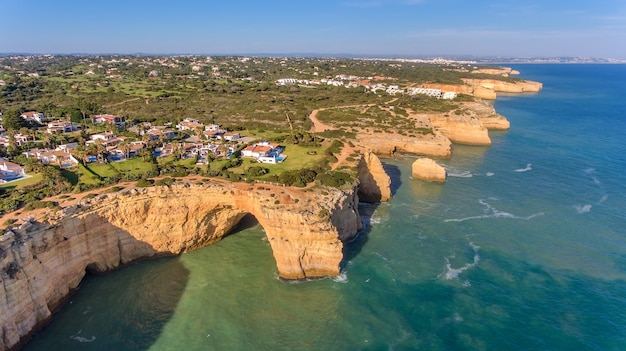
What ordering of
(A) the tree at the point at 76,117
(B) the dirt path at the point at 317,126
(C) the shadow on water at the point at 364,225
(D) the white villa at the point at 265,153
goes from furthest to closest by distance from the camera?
1. (B) the dirt path at the point at 317,126
2. (A) the tree at the point at 76,117
3. (D) the white villa at the point at 265,153
4. (C) the shadow on water at the point at 364,225

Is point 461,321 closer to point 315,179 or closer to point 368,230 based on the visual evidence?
point 368,230

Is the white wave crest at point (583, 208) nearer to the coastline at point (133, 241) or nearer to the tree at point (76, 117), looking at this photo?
the coastline at point (133, 241)

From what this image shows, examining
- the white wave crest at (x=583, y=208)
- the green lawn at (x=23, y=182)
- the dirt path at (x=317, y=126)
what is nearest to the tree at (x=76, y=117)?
the green lawn at (x=23, y=182)

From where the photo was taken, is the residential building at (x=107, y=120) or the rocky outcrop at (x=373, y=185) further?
the residential building at (x=107, y=120)

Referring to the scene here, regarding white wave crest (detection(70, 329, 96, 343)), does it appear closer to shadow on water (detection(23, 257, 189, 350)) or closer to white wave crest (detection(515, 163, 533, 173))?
shadow on water (detection(23, 257, 189, 350))

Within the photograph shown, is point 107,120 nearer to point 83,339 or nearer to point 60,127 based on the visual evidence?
point 60,127

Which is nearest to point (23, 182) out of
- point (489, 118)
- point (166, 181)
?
point (166, 181)

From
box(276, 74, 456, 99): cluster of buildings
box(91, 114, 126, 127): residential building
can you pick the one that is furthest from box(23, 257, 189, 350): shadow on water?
box(276, 74, 456, 99): cluster of buildings
